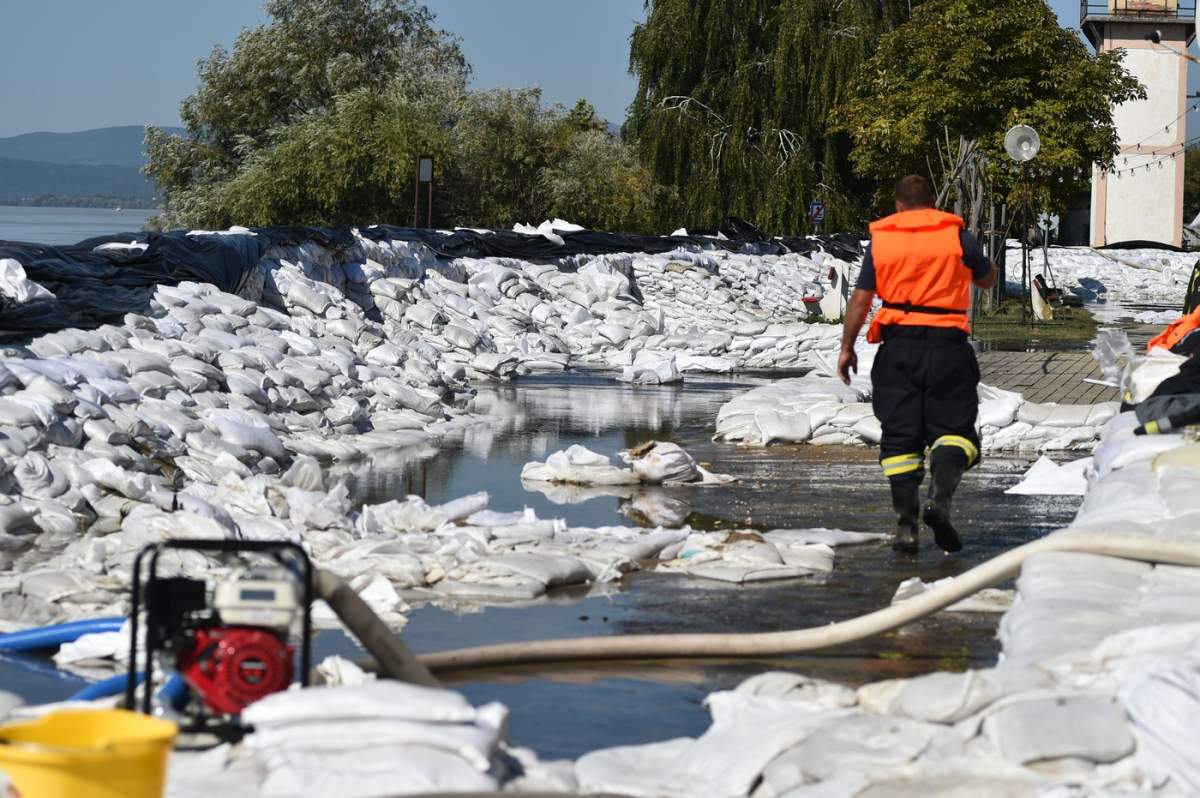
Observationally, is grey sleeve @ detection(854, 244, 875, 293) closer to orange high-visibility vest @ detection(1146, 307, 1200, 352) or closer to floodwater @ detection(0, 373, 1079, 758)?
floodwater @ detection(0, 373, 1079, 758)

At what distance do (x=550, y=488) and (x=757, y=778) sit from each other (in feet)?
18.8

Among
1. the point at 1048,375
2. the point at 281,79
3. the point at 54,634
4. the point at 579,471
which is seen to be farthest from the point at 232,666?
the point at 281,79

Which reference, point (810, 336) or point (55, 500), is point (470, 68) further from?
point (55, 500)

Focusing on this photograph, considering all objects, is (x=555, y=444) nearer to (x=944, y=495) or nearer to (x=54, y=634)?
(x=944, y=495)

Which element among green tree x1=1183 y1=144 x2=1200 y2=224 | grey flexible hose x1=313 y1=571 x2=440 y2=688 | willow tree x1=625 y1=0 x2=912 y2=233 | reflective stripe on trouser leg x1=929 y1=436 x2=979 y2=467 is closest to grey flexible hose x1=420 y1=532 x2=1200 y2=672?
grey flexible hose x1=313 y1=571 x2=440 y2=688

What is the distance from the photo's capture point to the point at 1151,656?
13.2 feet

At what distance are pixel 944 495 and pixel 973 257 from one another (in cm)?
101

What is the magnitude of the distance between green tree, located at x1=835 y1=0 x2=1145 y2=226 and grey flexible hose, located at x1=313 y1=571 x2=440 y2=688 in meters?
26.1

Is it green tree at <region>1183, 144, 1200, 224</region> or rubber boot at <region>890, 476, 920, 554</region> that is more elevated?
green tree at <region>1183, 144, 1200, 224</region>

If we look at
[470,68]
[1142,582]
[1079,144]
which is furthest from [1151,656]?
[470,68]

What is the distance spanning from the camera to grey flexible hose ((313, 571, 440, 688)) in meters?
4.25

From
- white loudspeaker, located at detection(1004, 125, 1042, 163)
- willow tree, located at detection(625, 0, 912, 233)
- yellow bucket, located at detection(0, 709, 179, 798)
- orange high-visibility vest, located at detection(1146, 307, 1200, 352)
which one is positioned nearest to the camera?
yellow bucket, located at detection(0, 709, 179, 798)

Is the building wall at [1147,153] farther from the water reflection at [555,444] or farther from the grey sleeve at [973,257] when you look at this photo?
the grey sleeve at [973,257]

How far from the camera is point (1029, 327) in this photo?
81.0ft
